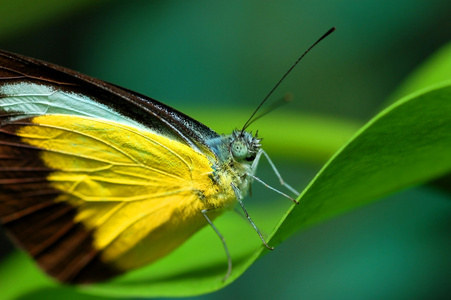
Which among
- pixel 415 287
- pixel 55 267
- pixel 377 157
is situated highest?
pixel 55 267

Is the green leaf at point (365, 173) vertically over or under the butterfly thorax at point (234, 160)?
under

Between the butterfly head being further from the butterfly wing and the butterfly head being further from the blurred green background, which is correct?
the blurred green background

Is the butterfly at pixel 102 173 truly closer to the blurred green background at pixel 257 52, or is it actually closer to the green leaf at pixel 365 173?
the green leaf at pixel 365 173

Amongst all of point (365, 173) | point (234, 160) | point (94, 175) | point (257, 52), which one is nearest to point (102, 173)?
point (94, 175)

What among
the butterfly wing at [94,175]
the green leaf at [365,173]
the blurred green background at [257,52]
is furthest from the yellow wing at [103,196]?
the blurred green background at [257,52]

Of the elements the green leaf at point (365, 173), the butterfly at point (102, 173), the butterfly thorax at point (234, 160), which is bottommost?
the green leaf at point (365, 173)

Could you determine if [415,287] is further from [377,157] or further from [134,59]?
[134,59]

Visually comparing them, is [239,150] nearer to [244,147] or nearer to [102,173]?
[244,147]

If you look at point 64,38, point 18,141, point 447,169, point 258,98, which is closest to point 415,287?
point 447,169
